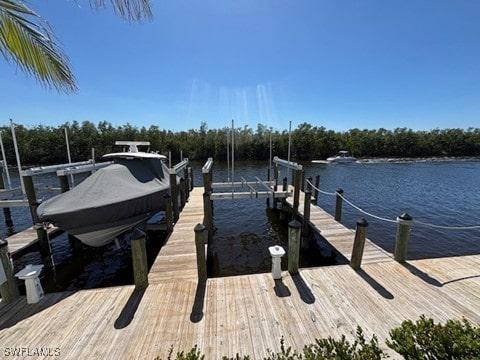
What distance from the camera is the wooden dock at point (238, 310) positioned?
10.0 feet

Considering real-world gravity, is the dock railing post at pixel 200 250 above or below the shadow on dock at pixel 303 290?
above

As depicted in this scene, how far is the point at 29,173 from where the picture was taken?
8078 mm

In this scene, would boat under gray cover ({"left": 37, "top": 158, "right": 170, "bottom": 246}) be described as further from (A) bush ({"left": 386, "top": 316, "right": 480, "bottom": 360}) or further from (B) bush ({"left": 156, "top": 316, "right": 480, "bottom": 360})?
(A) bush ({"left": 386, "top": 316, "right": 480, "bottom": 360})

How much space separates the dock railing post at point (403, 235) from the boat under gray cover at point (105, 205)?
7070 millimetres

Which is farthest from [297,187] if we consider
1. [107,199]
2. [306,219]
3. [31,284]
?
[31,284]

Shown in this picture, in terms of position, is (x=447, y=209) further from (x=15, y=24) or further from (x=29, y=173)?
(x=29, y=173)

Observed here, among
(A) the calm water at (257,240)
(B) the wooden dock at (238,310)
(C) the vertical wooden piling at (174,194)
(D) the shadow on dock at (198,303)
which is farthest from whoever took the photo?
(C) the vertical wooden piling at (174,194)

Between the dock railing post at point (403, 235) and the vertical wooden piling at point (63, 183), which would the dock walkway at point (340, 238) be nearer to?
the dock railing post at point (403, 235)

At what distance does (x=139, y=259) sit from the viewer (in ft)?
13.8

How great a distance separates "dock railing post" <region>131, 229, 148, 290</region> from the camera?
4.17 metres

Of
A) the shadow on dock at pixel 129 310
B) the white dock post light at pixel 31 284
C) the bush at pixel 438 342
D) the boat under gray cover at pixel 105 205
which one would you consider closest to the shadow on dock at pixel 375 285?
the bush at pixel 438 342

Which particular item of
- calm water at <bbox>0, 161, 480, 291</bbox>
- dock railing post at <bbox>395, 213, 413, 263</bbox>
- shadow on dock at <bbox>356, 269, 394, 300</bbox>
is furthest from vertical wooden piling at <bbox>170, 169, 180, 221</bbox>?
dock railing post at <bbox>395, 213, 413, 263</bbox>

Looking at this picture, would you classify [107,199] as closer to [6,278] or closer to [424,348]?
[6,278]

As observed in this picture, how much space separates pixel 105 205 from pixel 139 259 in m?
2.94
